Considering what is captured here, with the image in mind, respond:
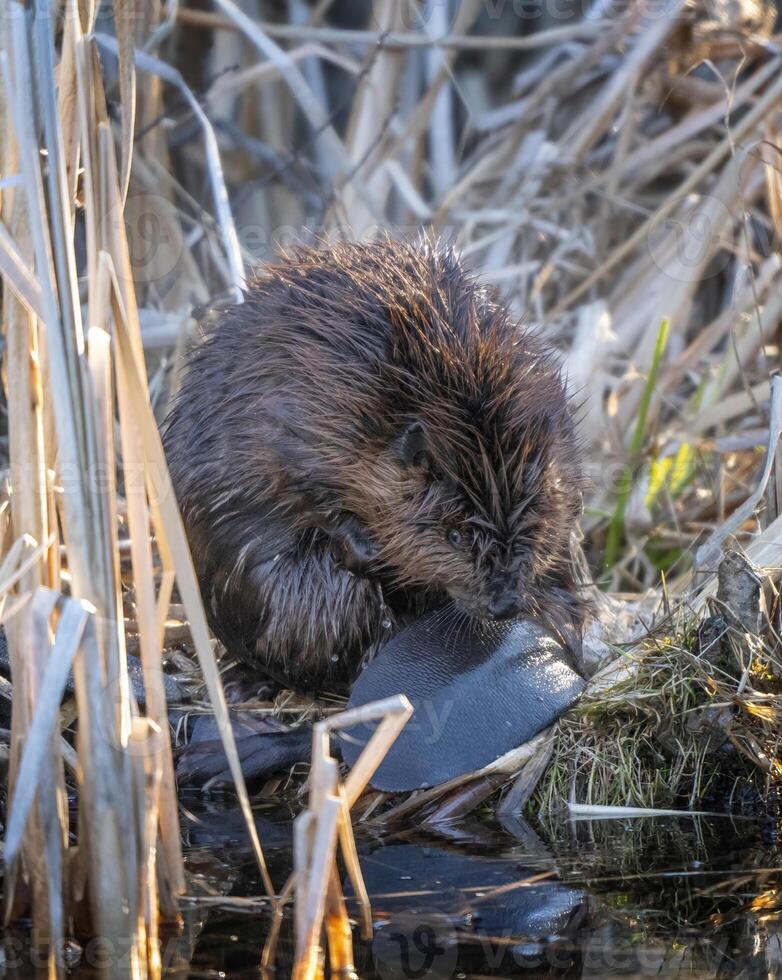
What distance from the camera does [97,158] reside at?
6.41 feet

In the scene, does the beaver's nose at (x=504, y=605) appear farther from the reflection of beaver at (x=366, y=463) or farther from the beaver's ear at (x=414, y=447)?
the beaver's ear at (x=414, y=447)

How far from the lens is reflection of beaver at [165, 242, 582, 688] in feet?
8.87

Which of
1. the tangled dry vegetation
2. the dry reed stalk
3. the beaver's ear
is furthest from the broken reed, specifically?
the beaver's ear

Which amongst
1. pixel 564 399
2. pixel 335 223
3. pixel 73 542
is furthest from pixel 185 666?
pixel 335 223

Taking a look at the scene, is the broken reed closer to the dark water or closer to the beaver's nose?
the dark water

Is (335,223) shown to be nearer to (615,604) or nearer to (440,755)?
(615,604)

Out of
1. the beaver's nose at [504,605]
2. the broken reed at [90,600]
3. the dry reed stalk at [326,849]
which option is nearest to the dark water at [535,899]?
the dry reed stalk at [326,849]

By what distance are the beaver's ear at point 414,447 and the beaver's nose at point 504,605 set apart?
11.6 inches

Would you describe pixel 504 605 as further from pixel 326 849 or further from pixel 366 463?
pixel 326 849

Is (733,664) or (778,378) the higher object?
(778,378)

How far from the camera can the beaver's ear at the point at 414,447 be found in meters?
2.71

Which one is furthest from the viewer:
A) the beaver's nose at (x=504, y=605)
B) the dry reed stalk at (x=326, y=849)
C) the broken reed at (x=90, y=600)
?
the beaver's nose at (x=504, y=605)

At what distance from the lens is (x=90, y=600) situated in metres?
1.90

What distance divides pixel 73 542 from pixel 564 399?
1.30 meters
